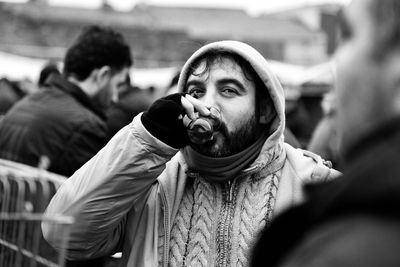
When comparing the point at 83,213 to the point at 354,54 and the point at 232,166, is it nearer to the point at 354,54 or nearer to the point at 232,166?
the point at 232,166

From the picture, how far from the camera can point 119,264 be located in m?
3.40

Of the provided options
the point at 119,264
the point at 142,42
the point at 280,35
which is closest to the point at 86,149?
the point at 119,264

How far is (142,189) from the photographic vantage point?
3123mm

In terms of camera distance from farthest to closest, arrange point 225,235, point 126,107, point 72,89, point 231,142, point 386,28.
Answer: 1. point 126,107
2. point 72,89
3. point 231,142
4. point 225,235
5. point 386,28

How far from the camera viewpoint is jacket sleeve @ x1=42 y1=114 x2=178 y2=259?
3060 mm

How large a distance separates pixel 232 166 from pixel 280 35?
236ft

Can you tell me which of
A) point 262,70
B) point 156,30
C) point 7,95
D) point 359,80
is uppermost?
point 156,30

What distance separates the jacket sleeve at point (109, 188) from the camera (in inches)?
120

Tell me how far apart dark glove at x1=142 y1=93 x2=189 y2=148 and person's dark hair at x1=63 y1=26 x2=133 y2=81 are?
2.70 m

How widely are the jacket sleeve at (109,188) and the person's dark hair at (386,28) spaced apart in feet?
5.68

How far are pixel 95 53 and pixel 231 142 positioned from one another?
2.78 m

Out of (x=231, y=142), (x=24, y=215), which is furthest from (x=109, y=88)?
(x=231, y=142)

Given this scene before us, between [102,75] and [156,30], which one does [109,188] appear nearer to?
[102,75]

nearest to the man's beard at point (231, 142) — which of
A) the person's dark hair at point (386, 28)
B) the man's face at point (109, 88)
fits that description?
the person's dark hair at point (386, 28)
